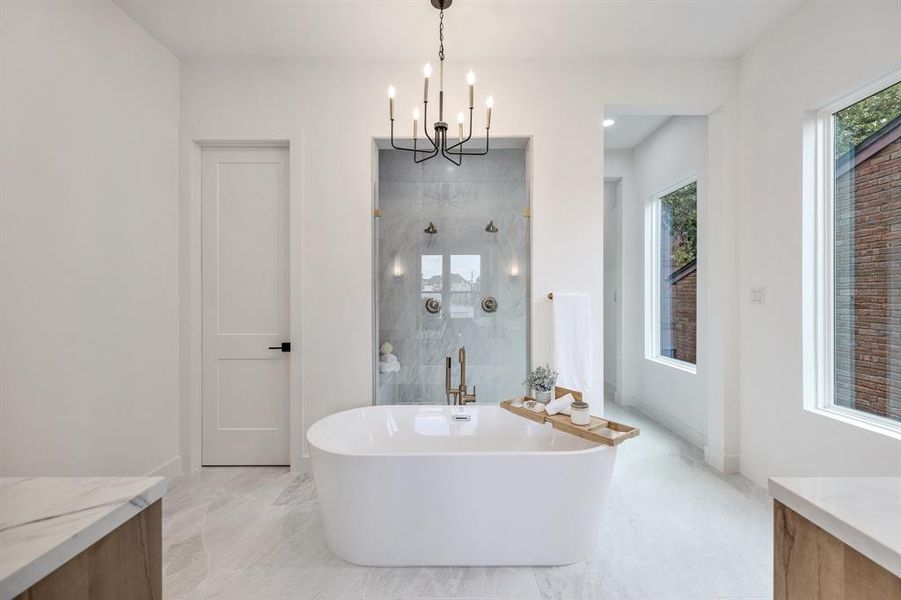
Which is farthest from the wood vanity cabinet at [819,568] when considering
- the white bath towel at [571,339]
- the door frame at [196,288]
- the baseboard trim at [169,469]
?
the baseboard trim at [169,469]

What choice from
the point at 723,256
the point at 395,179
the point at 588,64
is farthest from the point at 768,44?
the point at 395,179

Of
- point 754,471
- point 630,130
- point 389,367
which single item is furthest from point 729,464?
point 630,130

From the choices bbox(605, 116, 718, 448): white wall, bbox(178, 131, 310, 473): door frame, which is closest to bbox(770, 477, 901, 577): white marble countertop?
bbox(605, 116, 718, 448): white wall

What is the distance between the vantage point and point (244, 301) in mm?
2811

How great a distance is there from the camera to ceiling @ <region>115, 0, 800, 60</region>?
2234mm

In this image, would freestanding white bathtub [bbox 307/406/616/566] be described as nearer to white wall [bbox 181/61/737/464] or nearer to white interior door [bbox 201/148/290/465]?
white wall [bbox 181/61/737/464]

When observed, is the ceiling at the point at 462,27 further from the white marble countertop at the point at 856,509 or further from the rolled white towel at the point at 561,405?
the white marble countertop at the point at 856,509

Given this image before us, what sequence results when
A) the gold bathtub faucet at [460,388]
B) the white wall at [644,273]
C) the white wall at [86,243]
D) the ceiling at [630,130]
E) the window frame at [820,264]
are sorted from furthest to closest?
1. the ceiling at [630,130]
2. the white wall at [644,273]
3. the gold bathtub faucet at [460,388]
4. the window frame at [820,264]
5. the white wall at [86,243]

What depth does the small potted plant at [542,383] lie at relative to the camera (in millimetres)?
2482

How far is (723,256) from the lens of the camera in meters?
2.72

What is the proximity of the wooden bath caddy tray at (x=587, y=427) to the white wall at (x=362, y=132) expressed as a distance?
0.50 m

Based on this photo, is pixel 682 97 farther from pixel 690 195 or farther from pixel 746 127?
pixel 690 195

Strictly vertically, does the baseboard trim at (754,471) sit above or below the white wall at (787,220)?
below

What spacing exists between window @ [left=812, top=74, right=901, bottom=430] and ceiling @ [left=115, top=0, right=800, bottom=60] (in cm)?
76
